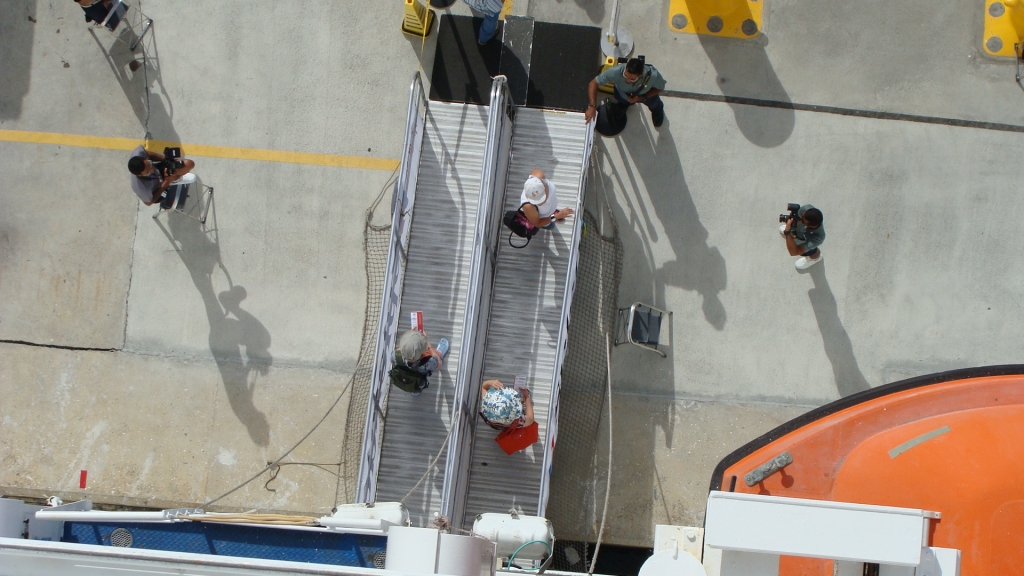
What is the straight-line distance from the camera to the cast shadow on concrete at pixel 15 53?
9172mm

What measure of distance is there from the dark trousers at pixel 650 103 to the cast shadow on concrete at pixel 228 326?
4858mm

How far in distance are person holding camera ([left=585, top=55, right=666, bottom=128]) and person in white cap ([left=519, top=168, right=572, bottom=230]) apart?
3.34 ft

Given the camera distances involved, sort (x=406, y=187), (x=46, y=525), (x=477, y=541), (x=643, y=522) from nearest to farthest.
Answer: (x=477, y=541)
(x=46, y=525)
(x=406, y=187)
(x=643, y=522)

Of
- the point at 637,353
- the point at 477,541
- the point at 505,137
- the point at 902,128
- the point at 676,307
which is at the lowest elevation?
the point at 477,541

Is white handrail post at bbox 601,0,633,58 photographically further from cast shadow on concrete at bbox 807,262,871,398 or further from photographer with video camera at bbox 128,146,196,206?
photographer with video camera at bbox 128,146,196,206

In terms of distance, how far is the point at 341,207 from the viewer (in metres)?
8.94

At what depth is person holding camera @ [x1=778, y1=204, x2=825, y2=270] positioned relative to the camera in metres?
7.68

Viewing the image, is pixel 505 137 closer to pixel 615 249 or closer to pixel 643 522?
pixel 615 249

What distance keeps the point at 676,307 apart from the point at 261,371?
489cm

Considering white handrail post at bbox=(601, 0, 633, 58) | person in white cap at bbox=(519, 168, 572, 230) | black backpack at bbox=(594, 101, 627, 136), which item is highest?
white handrail post at bbox=(601, 0, 633, 58)

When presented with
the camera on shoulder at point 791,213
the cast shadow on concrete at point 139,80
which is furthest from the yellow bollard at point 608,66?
the cast shadow on concrete at point 139,80

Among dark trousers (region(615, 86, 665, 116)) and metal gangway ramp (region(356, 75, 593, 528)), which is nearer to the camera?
metal gangway ramp (region(356, 75, 593, 528))

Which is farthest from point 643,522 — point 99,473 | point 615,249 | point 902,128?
point 99,473

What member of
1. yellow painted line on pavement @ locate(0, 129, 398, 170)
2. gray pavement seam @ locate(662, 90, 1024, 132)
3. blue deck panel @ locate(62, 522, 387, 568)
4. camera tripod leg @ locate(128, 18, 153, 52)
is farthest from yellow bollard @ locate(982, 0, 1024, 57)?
camera tripod leg @ locate(128, 18, 153, 52)
